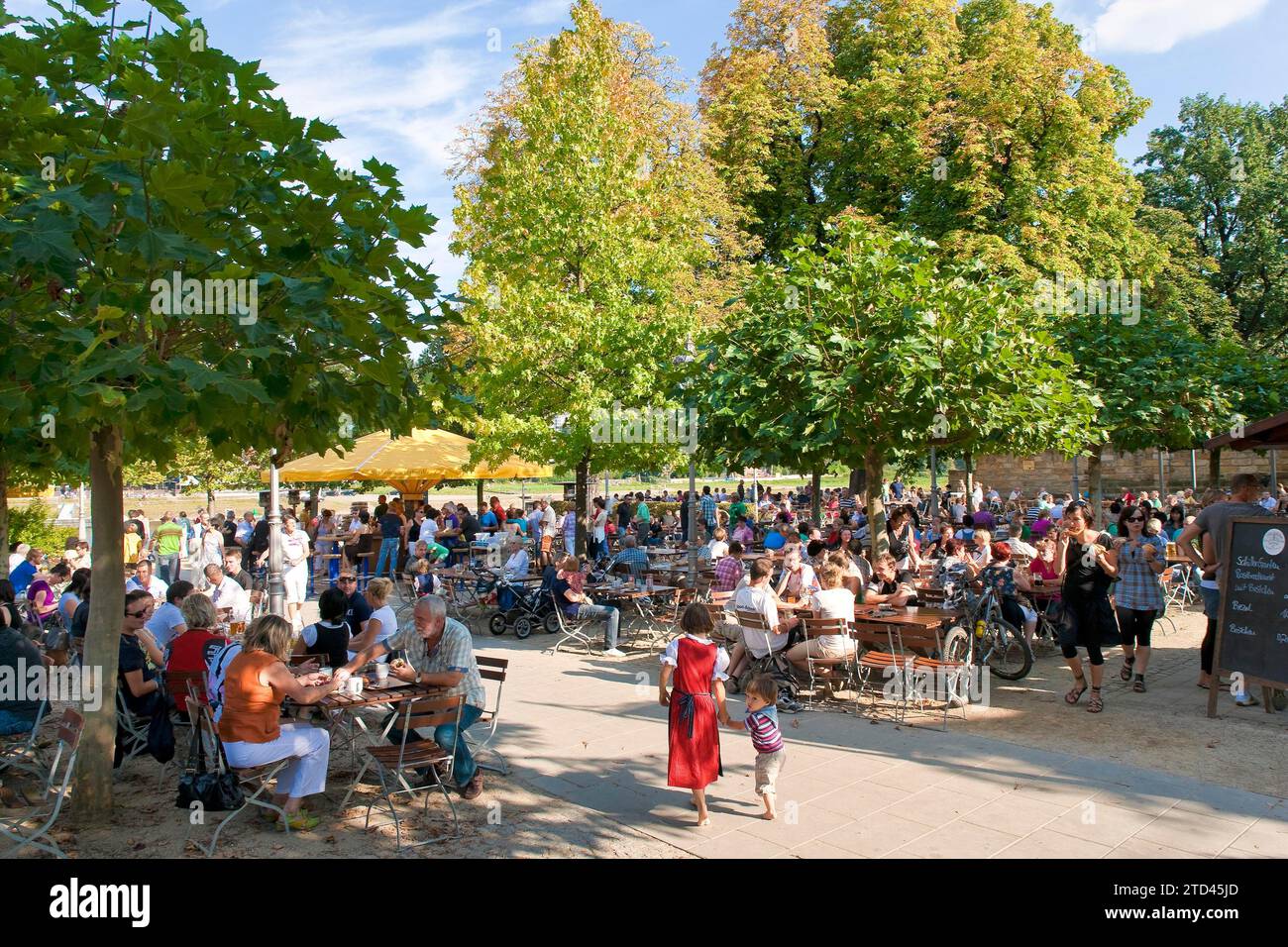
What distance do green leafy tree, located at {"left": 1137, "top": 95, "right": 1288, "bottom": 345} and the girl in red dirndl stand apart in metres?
36.7

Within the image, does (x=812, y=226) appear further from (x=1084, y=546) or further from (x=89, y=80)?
(x=89, y=80)

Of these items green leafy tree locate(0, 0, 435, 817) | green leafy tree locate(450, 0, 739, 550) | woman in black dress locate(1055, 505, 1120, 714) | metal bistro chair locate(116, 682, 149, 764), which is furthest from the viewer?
green leafy tree locate(450, 0, 739, 550)

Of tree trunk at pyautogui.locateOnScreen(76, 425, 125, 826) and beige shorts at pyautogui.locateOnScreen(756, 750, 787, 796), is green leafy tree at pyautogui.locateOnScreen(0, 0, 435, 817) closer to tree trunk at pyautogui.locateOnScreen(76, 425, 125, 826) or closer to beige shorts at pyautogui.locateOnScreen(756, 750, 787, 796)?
tree trunk at pyautogui.locateOnScreen(76, 425, 125, 826)

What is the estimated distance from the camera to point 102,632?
5.93 meters

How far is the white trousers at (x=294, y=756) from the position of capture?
18.3 ft

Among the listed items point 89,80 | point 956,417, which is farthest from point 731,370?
point 89,80

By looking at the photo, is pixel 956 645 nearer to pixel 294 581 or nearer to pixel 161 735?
pixel 161 735

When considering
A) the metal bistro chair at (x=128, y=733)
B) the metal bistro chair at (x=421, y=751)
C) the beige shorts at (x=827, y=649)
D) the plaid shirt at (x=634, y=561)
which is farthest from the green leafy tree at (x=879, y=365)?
the metal bistro chair at (x=128, y=733)

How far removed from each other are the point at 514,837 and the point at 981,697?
5.04 meters

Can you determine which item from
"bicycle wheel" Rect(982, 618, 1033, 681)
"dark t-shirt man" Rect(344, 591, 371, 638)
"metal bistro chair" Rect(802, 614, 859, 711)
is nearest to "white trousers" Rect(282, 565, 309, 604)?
"dark t-shirt man" Rect(344, 591, 371, 638)

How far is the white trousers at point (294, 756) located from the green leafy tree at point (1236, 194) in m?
38.2

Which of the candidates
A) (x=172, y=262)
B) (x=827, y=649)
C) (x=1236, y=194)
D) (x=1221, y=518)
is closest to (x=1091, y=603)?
(x=1221, y=518)

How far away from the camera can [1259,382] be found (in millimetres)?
17969

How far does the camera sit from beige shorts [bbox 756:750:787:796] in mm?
5699
